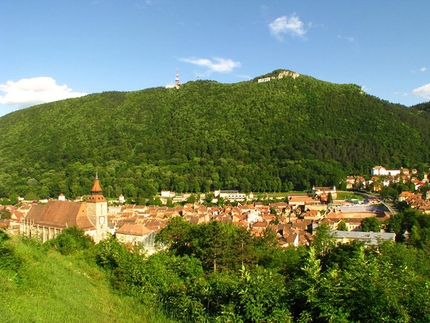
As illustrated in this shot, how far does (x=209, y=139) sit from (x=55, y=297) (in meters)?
105

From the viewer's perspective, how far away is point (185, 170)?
91.4 metres

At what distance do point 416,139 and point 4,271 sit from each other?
117878mm

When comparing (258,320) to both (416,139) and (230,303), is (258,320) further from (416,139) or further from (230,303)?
(416,139)

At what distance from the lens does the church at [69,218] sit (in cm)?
2911

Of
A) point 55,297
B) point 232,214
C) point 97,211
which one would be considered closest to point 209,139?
point 232,214

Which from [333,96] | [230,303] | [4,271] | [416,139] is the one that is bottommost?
[230,303]

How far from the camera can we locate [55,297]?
7449 mm

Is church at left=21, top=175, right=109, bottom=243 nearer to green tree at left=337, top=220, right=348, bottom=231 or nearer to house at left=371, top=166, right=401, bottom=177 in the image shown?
green tree at left=337, top=220, right=348, bottom=231

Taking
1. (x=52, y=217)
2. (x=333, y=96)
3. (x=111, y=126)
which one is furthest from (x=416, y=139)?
(x=52, y=217)

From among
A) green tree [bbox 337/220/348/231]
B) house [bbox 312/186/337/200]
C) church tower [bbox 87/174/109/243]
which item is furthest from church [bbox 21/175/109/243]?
house [bbox 312/186/337/200]

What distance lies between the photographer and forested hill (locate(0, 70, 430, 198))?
280 ft

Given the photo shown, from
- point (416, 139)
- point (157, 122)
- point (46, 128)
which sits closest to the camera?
point (416, 139)

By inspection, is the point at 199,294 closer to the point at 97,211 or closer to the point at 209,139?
the point at 97,211

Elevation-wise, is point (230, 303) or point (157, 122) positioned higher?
point (157, 122)
